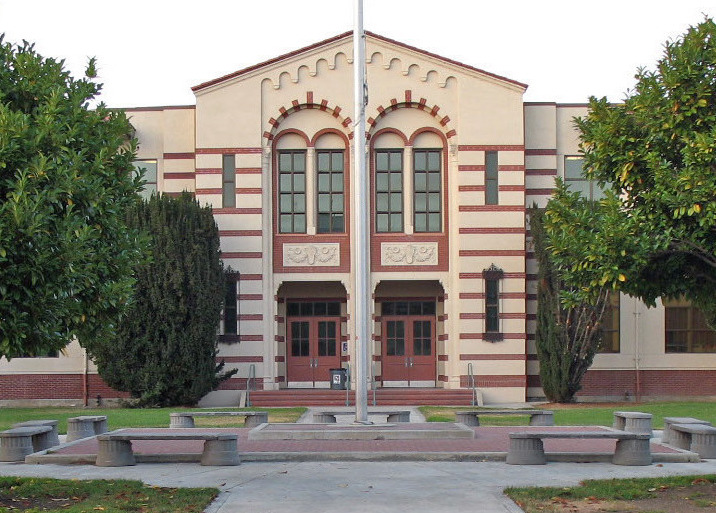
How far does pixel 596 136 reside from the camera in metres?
14.4

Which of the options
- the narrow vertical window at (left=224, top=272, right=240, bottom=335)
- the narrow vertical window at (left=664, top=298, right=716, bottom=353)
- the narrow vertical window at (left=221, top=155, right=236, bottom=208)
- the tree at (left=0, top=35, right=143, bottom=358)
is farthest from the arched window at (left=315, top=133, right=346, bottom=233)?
the tree at (left=0, top=35, right=143, bottom=358)

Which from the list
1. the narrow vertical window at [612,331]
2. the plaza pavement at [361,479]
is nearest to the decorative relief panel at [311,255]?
the narrow vertical window at [612,331]

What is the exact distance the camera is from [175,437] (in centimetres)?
1619

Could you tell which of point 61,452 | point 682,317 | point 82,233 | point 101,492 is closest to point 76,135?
point 82,233

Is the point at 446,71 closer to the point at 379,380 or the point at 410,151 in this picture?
the point at 410,151

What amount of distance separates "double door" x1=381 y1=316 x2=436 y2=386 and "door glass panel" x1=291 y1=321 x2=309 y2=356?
2.71 metres

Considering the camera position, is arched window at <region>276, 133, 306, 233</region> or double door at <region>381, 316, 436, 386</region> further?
double door at <region>381, 316, 436, 386</region>

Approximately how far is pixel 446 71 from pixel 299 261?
8.09 meters

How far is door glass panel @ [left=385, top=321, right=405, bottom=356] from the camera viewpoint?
120ft

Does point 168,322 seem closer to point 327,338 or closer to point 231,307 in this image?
point 231,307

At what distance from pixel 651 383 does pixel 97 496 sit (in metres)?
25.8

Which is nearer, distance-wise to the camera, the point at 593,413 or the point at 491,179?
the point at 593,413

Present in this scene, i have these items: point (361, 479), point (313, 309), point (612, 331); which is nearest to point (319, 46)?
point (313, 309)

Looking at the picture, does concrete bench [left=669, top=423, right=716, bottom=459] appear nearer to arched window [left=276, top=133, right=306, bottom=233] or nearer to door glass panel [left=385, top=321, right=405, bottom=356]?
door glass panel [left=385, top=321, right=405, bottom=356]
